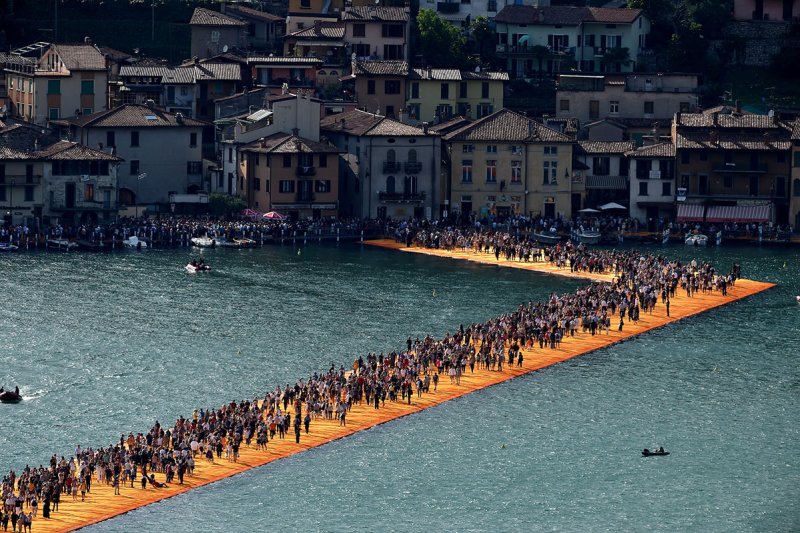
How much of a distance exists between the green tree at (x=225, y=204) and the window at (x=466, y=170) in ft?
65.4

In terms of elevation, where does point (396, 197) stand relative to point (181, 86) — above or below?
below

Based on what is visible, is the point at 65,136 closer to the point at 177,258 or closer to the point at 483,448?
the point at 177,258

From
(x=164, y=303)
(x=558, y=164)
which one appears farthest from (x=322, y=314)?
(x=558, y=164)

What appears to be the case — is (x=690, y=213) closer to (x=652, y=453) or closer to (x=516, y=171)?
(x=516, y=171)

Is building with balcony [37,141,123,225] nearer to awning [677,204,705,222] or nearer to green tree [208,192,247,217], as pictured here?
green tree [208,192,247,217]

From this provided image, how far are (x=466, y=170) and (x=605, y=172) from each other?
43.9ft

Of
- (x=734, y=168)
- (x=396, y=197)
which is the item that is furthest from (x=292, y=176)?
(x=734, y=168)

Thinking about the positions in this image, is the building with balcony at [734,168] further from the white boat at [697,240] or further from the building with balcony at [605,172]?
the white boat at [697,240]

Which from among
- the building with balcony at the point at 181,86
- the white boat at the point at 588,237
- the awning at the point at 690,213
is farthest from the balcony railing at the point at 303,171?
the awning at the point at 690,213

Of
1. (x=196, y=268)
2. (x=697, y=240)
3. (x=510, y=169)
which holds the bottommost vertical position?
(x=196, y=268)

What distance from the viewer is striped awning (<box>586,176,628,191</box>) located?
190 metres

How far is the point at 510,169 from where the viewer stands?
613 ft

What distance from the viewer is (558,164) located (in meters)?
187

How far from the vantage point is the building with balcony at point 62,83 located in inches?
7411
